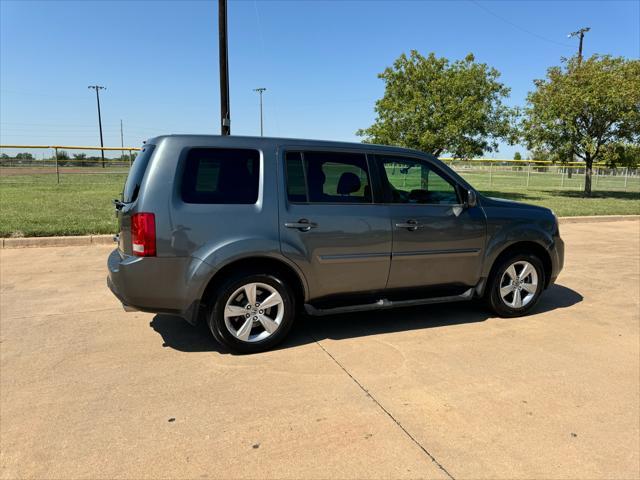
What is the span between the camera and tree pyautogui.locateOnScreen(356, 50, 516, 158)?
1923 cm

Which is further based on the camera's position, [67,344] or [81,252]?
[81,252]

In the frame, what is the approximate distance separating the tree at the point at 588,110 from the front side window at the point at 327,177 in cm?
2039

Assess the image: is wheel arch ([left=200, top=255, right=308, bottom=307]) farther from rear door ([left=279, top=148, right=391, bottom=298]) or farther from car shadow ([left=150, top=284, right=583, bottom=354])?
car shadow ([left=150, top=284, right=583, bottom=354])

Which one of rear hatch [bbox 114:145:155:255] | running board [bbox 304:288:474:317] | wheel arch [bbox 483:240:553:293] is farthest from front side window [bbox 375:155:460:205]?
rear hatch [bbox 114:145:155:255]

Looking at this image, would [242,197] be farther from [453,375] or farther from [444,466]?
[444,466]

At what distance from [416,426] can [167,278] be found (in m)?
2.11

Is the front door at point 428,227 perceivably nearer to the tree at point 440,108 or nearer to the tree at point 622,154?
the tree at point 440,108

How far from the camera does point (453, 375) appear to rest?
11.8ft

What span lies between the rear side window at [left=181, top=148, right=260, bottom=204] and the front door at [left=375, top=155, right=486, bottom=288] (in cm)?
124

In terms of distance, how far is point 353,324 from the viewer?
15.6 ft

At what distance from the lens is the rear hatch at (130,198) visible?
3.76m

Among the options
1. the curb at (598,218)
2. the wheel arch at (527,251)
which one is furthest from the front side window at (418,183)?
the curb at (598,218)

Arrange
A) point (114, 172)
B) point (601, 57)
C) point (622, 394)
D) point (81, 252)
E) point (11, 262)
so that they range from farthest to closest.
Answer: point (114, 172)
point (601, 57)
point (81, 252)
point (11, 262)
point (622, 394)

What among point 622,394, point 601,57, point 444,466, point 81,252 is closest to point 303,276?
point 444,466
